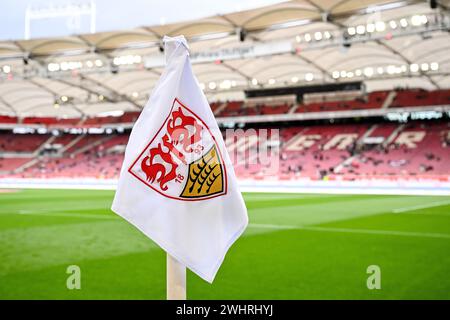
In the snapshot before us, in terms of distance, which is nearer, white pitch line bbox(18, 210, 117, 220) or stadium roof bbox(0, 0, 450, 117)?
white pitch line bbox(18, 210, 117, 220)

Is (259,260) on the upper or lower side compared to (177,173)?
lower

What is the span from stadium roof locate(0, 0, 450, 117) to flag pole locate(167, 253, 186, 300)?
28576mm

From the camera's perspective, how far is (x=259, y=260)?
7.19m

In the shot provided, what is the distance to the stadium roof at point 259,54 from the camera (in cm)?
3052

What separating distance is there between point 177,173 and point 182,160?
0.09 meters

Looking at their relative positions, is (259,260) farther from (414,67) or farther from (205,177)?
(414,67)

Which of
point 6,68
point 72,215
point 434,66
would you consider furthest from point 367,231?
point 6,68

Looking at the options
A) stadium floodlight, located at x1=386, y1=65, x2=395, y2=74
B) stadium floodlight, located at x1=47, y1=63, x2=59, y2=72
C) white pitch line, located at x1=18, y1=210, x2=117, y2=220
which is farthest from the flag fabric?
stadium floodlight, located at x1=47, y1=63, x2=59, y2=72

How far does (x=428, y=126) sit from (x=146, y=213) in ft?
152

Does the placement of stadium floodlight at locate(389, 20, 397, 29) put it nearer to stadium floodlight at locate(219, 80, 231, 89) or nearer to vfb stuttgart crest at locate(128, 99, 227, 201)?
stadium floodlight at locate(219, 80, 231, 89)

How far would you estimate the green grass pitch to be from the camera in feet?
17.5

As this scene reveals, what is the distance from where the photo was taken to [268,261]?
7.10 meters

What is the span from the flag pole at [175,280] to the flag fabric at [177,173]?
49mm
